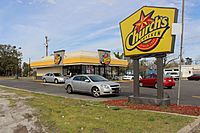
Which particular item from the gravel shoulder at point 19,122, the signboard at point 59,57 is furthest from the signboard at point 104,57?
the gravel shoulder at point 19,122

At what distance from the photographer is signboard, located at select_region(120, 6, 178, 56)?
35.0ft

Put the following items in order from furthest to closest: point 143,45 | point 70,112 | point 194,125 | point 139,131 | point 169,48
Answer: point 143,45, point 169,48, point 70,112, point 194,125, point 139,131

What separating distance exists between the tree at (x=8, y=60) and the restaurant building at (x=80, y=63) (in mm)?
51313

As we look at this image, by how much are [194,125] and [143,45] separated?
17.5 feet

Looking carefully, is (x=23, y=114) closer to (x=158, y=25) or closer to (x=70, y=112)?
(x=70, y=112)

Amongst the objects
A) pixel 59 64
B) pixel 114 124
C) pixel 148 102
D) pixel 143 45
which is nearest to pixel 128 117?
pixel 114 124

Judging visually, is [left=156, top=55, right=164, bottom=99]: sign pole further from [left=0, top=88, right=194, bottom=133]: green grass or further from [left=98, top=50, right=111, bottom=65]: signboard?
[left=98, top=50, right=111, bottom=65]: signboard

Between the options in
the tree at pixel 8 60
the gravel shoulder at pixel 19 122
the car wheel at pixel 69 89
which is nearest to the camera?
the gravel shoulder at pixel 19 122

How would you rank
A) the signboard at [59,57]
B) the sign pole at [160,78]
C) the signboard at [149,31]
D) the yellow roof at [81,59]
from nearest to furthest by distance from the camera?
1. the signboard at [149,31]
2. the sign pole at [160,78]
3. the yellow roof at [81,59]
4. the signboard at [59,57]

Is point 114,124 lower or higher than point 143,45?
lower

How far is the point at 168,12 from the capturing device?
10.7 m

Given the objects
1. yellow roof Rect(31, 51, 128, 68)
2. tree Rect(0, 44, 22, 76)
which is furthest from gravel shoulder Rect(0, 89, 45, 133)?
tree Rect(0, 44, 22, 76)

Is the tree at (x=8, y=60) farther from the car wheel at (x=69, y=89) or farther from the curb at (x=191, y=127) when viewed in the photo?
the curb at (x=191, y=127)

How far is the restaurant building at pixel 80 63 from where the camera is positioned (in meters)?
34.6
